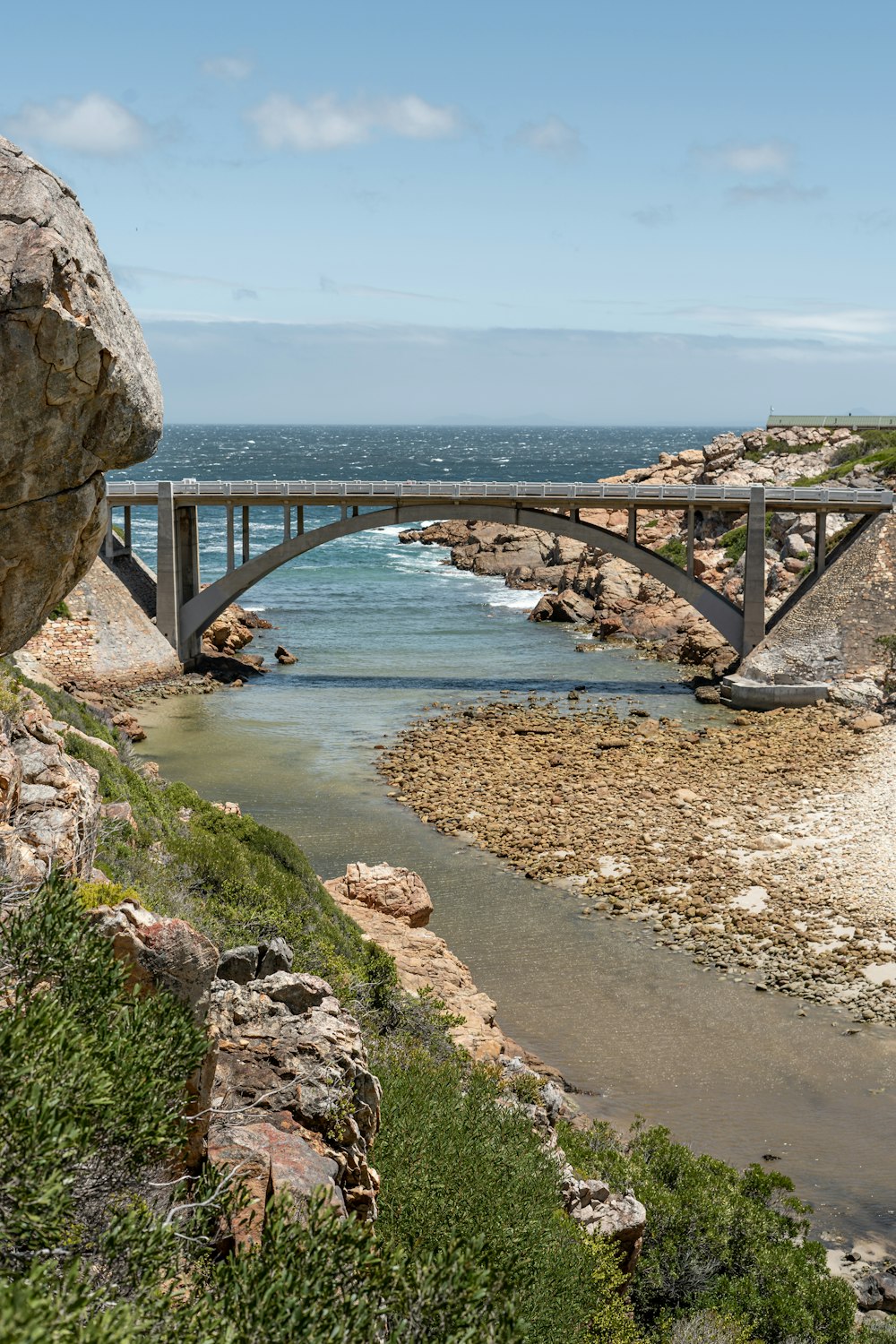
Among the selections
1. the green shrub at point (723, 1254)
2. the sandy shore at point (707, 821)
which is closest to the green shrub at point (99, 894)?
the green shrub at point (723, 1254)

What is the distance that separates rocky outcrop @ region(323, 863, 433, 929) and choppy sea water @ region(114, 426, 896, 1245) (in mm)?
1901

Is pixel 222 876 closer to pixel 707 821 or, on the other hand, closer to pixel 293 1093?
pixel 293 1093

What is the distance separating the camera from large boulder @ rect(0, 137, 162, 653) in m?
7.67

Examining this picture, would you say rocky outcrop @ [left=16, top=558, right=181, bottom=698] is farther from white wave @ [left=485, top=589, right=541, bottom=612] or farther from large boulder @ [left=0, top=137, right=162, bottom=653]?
large boulder @ [left=0, top=137, right=162, bottom=653]

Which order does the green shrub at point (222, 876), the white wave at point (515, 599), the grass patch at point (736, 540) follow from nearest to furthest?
the green shrub at point (222, 876) → the grass patch at point (736, 540) → the white wave at point (515, 599)

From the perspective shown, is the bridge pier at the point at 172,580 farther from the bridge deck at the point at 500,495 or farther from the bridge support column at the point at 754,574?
the bridge support column at the point at 754,574

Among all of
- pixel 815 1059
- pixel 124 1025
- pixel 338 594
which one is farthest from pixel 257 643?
pixel 124 1025

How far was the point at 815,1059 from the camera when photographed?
61.7ft

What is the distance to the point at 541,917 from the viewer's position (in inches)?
952

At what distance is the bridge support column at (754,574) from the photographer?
44.2m

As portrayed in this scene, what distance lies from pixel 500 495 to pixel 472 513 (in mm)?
1310

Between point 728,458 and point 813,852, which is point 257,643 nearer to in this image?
point 813,852

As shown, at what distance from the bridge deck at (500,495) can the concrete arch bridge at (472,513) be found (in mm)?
38

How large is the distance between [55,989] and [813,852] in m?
21.3
